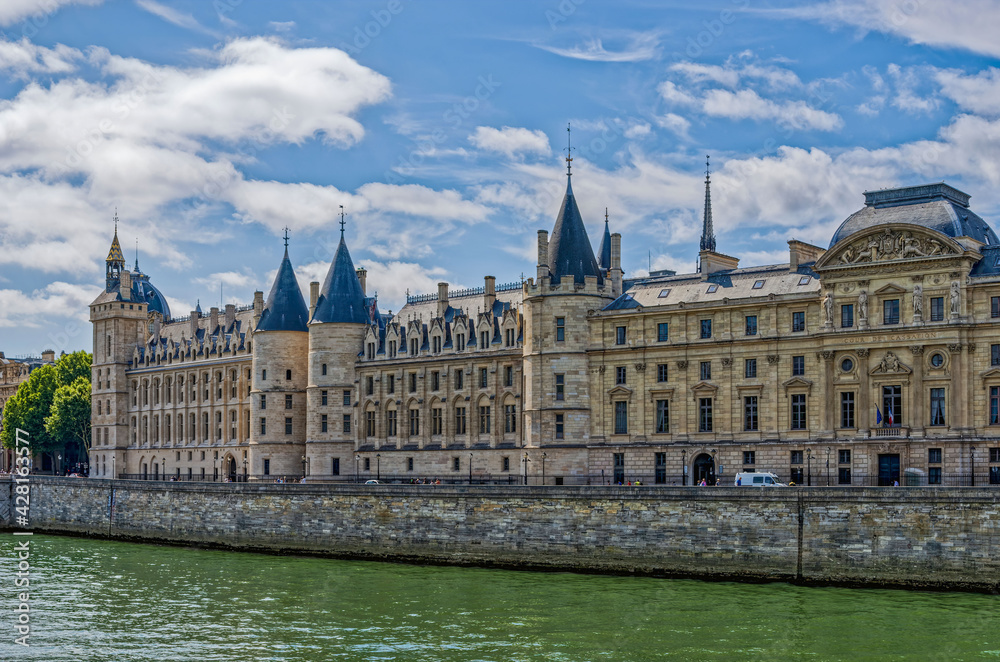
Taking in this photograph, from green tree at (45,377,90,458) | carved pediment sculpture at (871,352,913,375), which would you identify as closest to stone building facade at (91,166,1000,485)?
carved pediment sculpture at (871,352,913,375)

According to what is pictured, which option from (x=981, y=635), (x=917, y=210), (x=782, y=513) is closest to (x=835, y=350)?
(x=917, y=210)

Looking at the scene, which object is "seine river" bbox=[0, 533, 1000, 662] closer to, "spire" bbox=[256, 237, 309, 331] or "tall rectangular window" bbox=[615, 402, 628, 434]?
"tall rectangular window" bbox=[615, 402, 628, 434]

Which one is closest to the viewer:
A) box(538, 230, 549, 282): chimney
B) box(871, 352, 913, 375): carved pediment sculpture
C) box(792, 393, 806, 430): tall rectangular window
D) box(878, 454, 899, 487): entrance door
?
box(878, 454, 899, 487): entrance door

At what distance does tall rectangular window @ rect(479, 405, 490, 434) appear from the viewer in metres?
82.2

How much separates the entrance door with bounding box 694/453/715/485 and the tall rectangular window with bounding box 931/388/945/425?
11903mm

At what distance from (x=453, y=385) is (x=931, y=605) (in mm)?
45658

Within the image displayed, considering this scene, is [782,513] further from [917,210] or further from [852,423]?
[917,210]

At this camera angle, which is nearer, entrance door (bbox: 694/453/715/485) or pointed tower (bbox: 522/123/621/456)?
entrance door (bbox: 694/453/715/485)

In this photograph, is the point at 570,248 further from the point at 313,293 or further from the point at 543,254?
the point at 313,293

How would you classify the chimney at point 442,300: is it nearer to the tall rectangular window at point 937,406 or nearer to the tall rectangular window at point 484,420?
the tall rectangular window at point 484,420

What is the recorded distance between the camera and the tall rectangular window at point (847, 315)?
65.1m

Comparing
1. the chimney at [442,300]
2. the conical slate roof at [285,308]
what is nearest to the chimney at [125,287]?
the conical slate roof at [285,308]

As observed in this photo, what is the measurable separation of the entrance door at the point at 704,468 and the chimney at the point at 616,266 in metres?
11.4

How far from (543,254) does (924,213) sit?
22123mm
